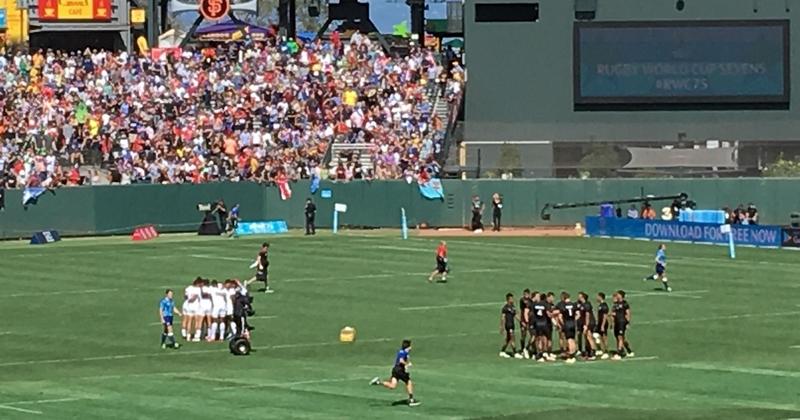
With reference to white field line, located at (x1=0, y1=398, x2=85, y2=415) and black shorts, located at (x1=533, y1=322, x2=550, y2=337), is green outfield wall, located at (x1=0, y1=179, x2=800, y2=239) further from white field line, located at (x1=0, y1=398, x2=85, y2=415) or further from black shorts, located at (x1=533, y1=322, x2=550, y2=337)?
white field line, located at (x1=0, y1=398, x2=85, y2=415)

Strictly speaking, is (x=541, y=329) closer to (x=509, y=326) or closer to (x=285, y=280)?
(x=509, y=326)

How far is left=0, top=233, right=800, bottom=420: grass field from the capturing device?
110ft

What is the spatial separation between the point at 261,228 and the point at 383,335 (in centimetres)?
2945

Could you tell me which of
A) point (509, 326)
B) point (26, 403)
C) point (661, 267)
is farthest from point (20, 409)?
point (661, 267)

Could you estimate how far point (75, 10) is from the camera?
96.4 metres

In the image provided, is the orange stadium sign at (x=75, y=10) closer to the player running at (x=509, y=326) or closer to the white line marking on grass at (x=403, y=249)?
the white line marking on grass at (x=403, y=249)

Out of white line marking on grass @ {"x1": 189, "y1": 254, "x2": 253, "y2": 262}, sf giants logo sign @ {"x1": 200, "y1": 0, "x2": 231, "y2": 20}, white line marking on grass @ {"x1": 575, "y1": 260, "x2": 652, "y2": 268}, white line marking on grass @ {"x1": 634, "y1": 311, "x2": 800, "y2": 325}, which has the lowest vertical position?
white line marking on grass @ {"x1": 634, "y1": 311, "x2": 800, "y2": 325}

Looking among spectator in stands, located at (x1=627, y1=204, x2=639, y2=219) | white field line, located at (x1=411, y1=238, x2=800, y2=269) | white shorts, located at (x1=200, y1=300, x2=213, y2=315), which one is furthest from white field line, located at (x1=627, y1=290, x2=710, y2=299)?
spectator in stands, located at (x1=627, y1=204, x2=639, y2=219)

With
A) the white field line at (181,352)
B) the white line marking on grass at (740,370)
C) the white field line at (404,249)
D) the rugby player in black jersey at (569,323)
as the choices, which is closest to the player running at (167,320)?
the white field line at (181,352)

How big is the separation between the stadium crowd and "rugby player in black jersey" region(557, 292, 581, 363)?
34578mm

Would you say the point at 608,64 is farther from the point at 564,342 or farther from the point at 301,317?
the point at 564,342

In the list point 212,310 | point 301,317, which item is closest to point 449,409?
point 212,310

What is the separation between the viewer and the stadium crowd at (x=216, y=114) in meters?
73.2

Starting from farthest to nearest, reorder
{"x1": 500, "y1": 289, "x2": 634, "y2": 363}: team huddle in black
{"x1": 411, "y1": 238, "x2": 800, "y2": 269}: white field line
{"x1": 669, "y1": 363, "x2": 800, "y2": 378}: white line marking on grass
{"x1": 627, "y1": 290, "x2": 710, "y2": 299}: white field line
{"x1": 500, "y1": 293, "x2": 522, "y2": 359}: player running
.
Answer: {"x1": 411, "y1": 238, "x2": 800, "y2": 269}: white field line, {"x1": 627, "y1": 290, "x2": 710, "y2": 299}: white field line, {"x1": 500, "y1": 293, "x2": 522, "y2": 359}: player running, {"x1": 500, "y1": 289, "x2": 634, "y2": 363}: team huddle in black, {"x1": 669, "y1": 363, "x2": 800, "y2": 378}: white line marking on grass
